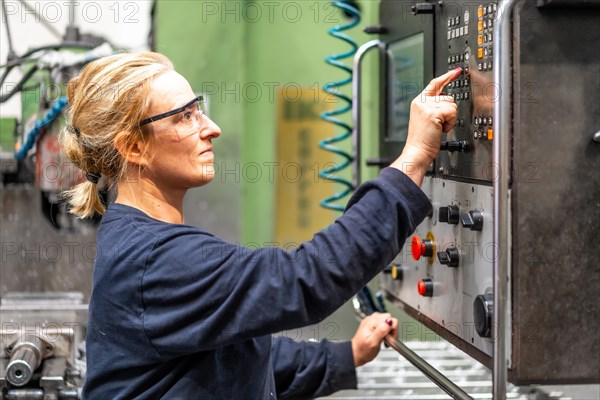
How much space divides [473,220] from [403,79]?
1.92 ft

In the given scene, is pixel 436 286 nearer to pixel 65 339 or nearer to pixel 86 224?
pixel 65 339

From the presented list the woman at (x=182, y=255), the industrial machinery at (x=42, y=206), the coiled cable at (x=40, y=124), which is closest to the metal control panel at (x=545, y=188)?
the woman at (x=182, y=255)

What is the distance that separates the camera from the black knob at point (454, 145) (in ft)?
4.66

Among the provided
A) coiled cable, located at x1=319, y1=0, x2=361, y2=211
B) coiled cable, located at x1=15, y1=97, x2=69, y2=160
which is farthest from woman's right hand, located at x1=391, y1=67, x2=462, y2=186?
coiled cable, located at x1=15, y1=97, x2=69, y2=160

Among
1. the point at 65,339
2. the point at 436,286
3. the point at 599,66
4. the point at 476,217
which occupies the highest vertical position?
→ the point at 599,66

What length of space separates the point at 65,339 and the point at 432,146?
1028 mm

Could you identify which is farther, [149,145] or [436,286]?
[436,286]

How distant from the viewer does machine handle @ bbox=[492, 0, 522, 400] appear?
122cm

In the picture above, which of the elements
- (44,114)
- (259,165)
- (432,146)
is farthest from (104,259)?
(259,165)

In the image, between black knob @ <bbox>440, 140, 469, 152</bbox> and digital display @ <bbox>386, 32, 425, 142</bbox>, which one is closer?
black knob @ <bbox>440, 140, 469, 152</bbox>

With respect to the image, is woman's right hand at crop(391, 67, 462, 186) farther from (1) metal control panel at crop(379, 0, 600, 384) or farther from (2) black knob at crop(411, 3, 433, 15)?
(2) black knob at crop(411, 3, 433, 15)

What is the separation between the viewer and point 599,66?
1289mm

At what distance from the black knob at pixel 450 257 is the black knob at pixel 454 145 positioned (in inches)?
7.2

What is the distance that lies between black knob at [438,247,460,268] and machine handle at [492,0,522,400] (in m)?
0.24
